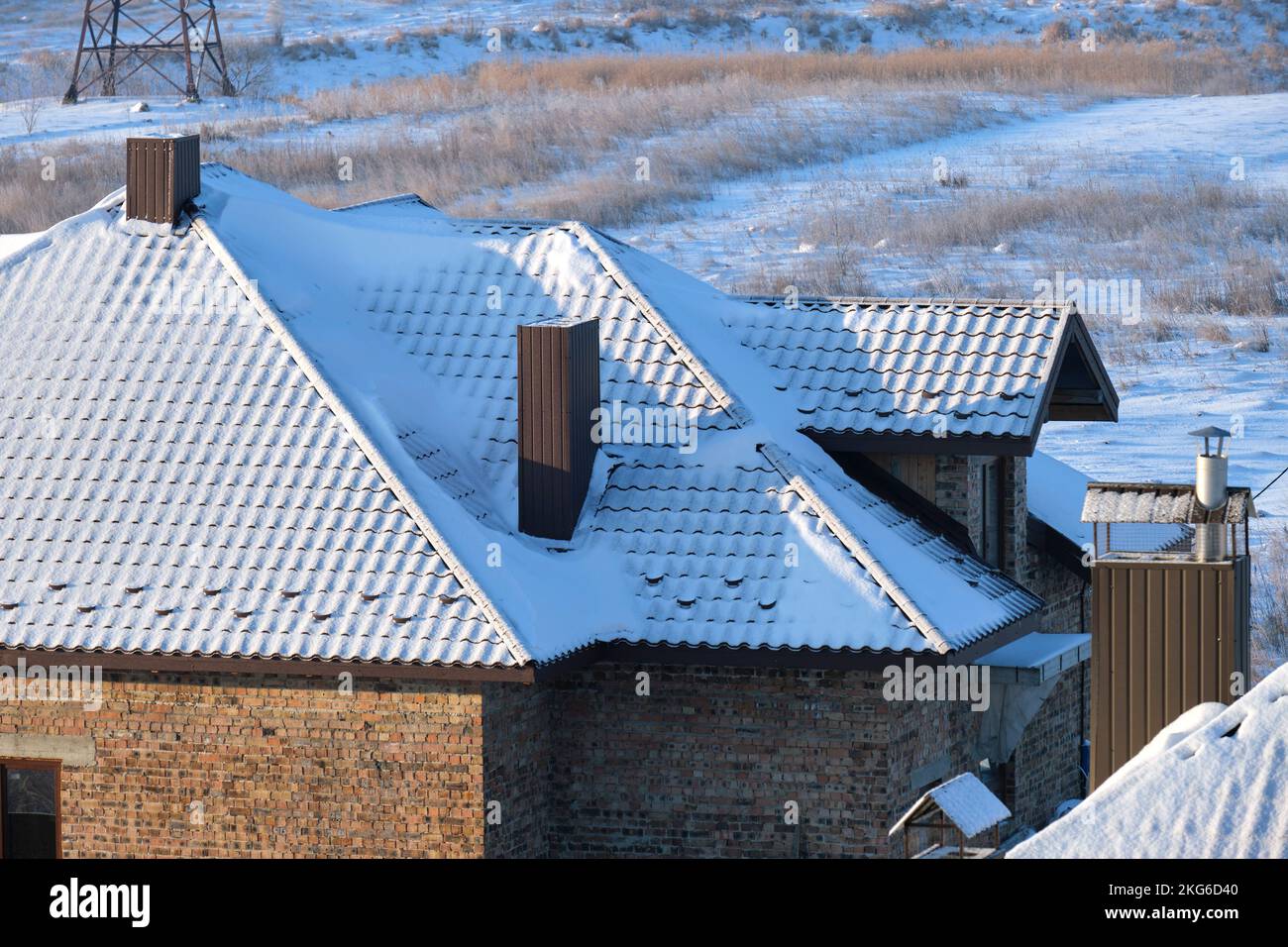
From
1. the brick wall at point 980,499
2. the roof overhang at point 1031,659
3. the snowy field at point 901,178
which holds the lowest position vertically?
the roof overhang at point 1031,659

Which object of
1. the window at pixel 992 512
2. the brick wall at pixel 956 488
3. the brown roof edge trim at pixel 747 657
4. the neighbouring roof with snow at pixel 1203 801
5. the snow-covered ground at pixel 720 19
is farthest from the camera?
the snow-covered ground at pixel 720 19

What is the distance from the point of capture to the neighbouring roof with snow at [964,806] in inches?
512

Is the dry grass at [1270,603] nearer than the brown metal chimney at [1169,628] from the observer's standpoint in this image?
No

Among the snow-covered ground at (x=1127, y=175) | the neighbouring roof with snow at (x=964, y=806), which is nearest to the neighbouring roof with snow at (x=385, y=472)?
the neighbouring roof with snow at (x=964, y=806)

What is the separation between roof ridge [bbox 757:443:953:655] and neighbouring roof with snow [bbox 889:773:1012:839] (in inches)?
51.3

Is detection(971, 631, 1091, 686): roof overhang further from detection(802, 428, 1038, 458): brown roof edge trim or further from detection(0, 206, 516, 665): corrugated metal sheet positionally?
detection(0, 206, 516, 665): corrugated metal sheet

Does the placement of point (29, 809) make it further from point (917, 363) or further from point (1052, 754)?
point (1052, 754)

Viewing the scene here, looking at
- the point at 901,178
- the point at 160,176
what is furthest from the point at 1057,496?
the point at 901,178

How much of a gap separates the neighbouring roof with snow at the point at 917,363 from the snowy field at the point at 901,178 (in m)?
9.09

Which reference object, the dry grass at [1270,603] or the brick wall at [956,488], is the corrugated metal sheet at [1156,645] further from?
the dry grass at [1270,603]

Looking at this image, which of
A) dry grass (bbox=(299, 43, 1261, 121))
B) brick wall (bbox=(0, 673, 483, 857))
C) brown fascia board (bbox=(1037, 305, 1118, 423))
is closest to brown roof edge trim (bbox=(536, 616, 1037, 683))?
brick wall (bbox=(0, 673, 483, 857))

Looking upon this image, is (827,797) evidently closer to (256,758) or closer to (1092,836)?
(256,758)

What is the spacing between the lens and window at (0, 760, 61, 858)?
51.0 feet
